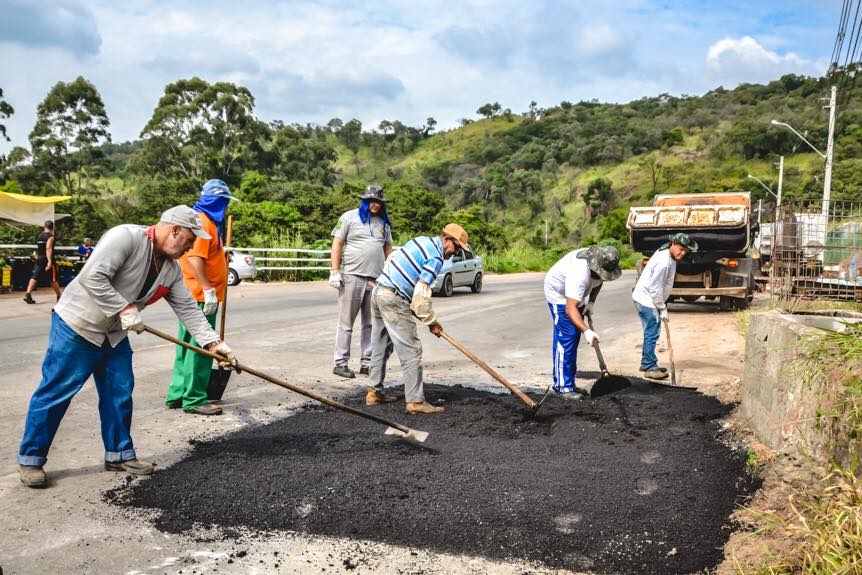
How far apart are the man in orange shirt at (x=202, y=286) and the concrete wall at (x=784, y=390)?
4157 millimetres

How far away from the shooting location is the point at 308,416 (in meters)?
5.79

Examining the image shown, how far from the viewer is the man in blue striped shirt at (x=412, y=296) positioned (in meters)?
5.70

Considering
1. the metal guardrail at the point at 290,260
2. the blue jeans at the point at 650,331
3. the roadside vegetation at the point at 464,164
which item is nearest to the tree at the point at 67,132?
the roadside vegetation at the point at 464,164

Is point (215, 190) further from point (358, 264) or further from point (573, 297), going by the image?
point (573, 297)

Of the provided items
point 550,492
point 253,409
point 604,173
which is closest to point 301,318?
point 253,409

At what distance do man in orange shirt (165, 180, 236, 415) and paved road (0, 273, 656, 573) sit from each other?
0.64 ft

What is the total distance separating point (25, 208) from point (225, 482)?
1826cm

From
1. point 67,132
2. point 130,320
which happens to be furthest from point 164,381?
point 67,132

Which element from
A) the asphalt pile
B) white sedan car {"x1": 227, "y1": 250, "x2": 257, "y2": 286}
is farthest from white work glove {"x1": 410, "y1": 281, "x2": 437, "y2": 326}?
white sedan car {"x1": 227, "y1": 250, "x2": 257, "y2": 286}

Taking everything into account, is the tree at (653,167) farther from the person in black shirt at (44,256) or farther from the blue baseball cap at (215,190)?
the blue baseball cap at (215,190)

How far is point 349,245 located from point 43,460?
12.8ft

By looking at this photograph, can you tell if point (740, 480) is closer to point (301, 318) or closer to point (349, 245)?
point (349, 245)

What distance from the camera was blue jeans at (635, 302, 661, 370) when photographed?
7.61 meters

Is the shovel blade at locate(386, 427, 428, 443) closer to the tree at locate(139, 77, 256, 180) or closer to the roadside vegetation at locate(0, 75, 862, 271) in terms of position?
the roadside vegetation at locate(0, 75, 862, 271)
